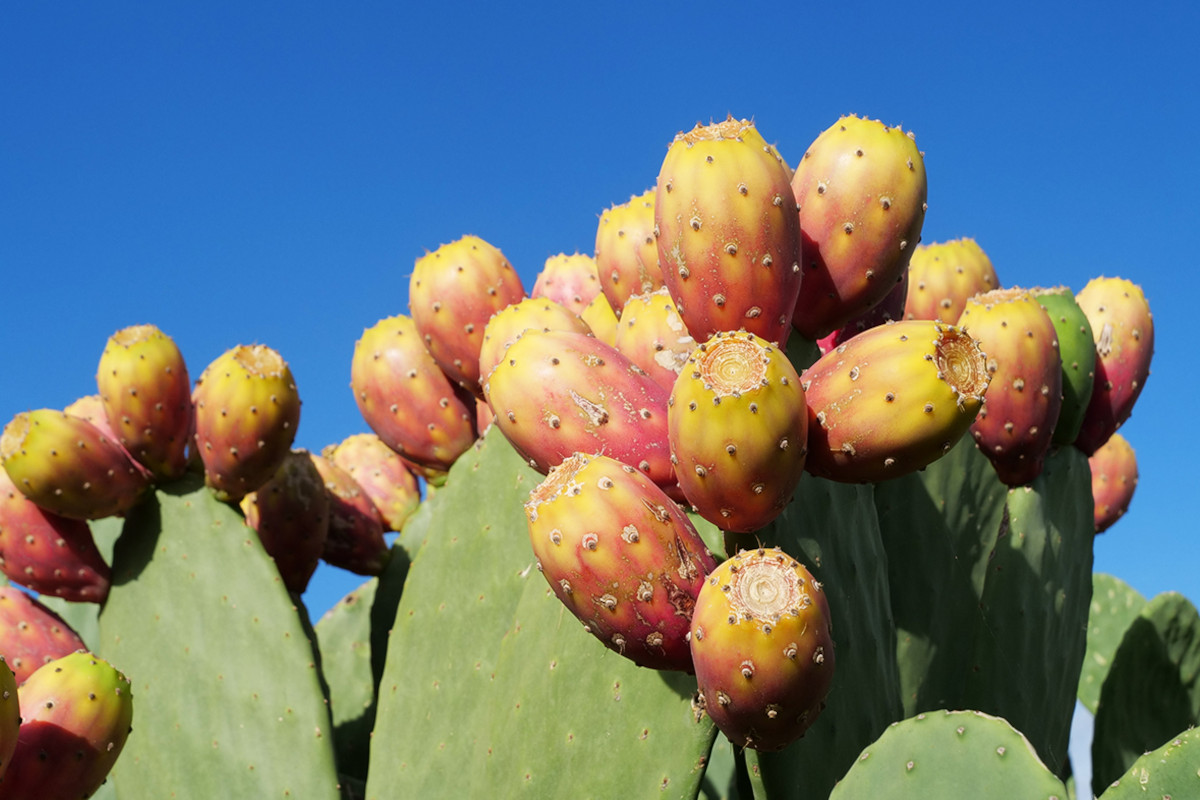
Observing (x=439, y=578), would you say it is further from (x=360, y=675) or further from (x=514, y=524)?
(x=360, y=675)

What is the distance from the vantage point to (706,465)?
55.7 inches

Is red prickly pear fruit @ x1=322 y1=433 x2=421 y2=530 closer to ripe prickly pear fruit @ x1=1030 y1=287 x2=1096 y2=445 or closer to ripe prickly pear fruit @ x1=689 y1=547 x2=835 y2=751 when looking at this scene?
ripe prickly pear fruit @ x1=1030 y1=287 x2=1096 y2=445

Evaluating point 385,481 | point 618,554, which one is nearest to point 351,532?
point 385,481

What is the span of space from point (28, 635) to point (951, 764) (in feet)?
6.66

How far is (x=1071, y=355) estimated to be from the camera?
8.07 feet

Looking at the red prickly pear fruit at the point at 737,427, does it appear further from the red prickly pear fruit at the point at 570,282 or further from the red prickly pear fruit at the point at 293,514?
the red prickly pear fruit at the point at 293,514

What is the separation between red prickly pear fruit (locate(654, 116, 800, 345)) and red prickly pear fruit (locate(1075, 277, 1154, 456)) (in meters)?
1.30

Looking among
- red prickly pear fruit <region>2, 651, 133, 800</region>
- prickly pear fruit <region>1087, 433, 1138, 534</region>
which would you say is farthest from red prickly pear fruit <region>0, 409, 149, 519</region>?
prickly pear fruit <region>1087, 433, 1138, 534</region>

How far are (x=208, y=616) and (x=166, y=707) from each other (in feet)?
0.71

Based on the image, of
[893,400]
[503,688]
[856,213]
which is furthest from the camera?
[503,688]

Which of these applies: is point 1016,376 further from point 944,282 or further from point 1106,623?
point 1106,623

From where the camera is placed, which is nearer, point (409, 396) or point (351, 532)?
point (409, 396)

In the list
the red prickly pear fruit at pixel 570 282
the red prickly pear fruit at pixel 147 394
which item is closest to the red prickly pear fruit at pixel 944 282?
the red prickly pear fruit at pixel 570 282

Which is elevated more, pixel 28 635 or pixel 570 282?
pixel 570 282
